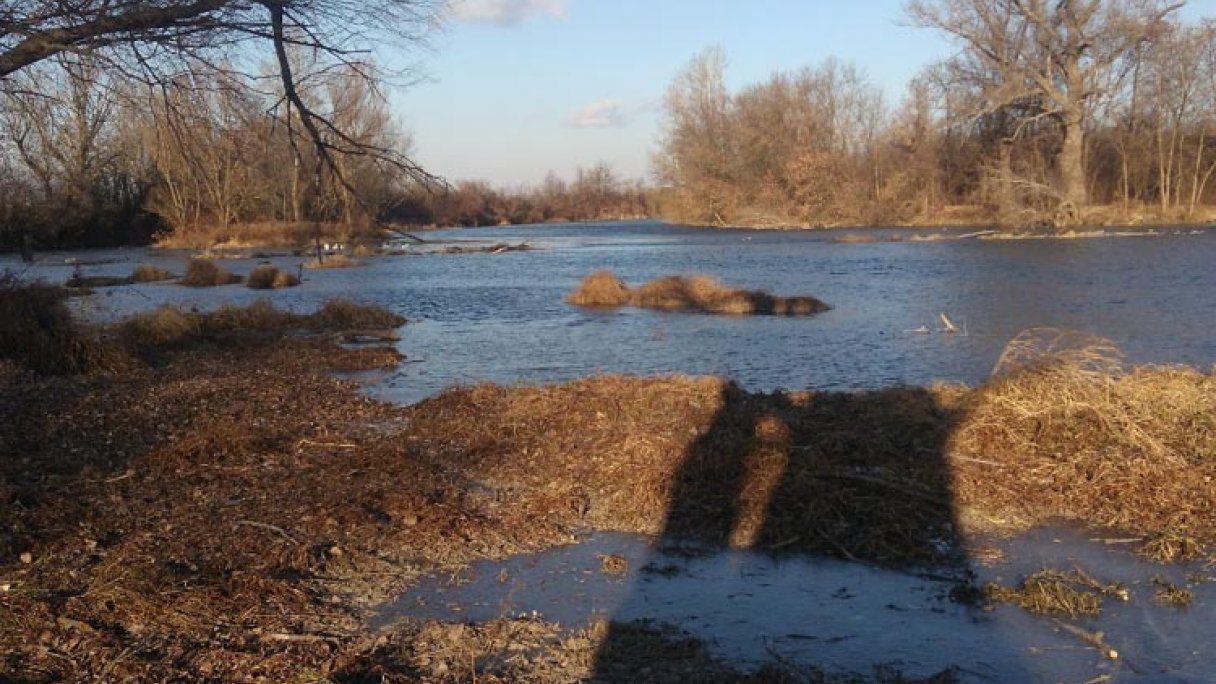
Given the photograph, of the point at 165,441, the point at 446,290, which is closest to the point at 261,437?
the point at 165,441

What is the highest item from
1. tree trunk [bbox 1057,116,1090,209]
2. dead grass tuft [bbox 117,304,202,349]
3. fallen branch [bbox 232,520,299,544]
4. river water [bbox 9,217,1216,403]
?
tree trunk [bbox 1057,116,1090,209]

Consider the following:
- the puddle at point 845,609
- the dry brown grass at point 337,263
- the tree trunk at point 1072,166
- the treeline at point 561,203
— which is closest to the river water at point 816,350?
the puddle at point 845,609

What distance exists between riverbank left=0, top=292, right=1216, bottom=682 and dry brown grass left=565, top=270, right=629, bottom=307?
1695 cm

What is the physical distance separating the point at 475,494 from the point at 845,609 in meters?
3.22

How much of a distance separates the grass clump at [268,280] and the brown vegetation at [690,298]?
13.1m

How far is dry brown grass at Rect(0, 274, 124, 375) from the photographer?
13781 millimetres

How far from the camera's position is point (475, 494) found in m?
7.95

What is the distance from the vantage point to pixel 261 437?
8.96 metres

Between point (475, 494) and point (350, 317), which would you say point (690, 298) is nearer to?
point (350, 317)

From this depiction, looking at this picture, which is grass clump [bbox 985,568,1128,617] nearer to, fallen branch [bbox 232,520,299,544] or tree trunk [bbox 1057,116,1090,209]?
fallen branch [bbox 232,520,299,544]

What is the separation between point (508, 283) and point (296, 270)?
13.0m

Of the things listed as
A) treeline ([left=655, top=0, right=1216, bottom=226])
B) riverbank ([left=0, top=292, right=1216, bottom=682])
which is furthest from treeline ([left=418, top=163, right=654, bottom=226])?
riverbank ([left=0, top=292, right=1216, bottom=682])

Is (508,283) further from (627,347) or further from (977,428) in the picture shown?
(977,428)

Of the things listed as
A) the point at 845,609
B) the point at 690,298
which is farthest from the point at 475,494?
the point at 690,298
